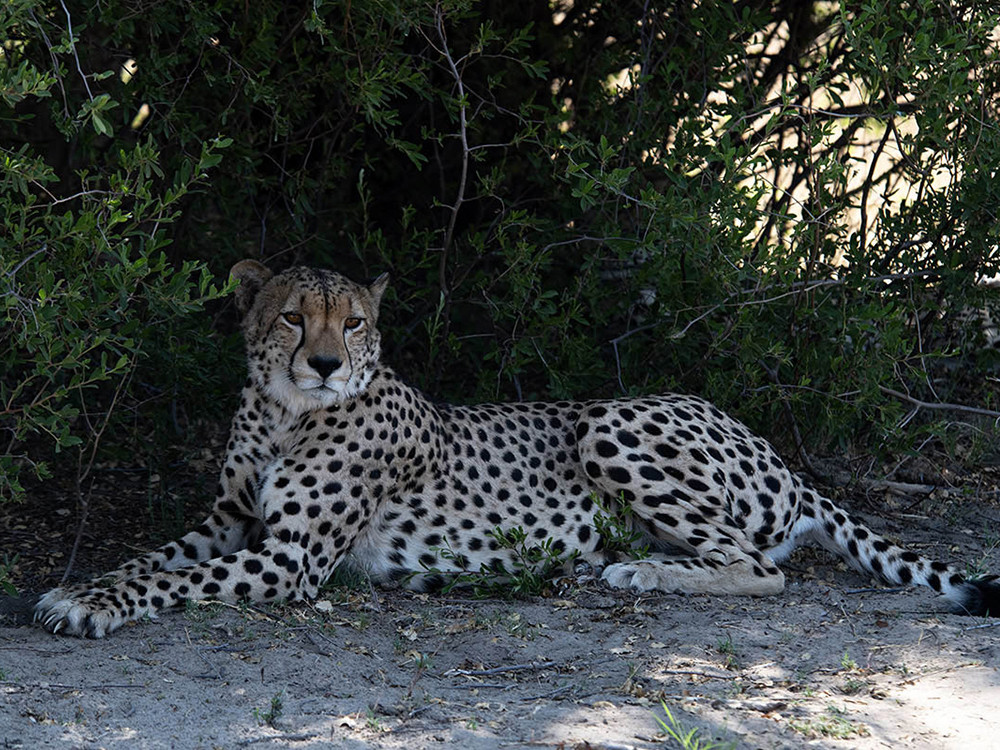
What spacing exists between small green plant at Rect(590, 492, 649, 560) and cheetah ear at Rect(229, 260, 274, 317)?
4.98ft

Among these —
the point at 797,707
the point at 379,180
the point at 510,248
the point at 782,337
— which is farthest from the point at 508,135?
the point at 797,707

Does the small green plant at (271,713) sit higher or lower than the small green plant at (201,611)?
lower

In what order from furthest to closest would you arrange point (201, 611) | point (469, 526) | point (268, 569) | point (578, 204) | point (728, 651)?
point (578, 204) < point (469, 526) < point (268, 569) < point (201, 611) < point (728, 651)

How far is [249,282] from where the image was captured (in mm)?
4773

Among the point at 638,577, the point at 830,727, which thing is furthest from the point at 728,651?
the point at 638,577

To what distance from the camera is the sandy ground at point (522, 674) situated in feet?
10.8

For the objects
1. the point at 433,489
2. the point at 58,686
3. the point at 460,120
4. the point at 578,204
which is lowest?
the point at 58,686

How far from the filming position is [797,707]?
11.5ft

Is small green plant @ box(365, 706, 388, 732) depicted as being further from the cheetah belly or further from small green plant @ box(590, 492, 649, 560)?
small green plant @ box(590, 492, 649, 560)

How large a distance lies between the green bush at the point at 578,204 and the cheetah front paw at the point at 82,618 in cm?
51

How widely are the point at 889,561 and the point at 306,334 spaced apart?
2354 millimetres

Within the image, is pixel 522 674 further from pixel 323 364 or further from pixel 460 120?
pixel 460 120

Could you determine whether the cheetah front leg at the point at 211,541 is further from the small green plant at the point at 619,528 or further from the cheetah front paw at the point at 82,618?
the small green plant at the point at 619,528

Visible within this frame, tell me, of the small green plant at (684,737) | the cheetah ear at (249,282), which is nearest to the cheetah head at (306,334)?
the cheetah ear at (249,282)
